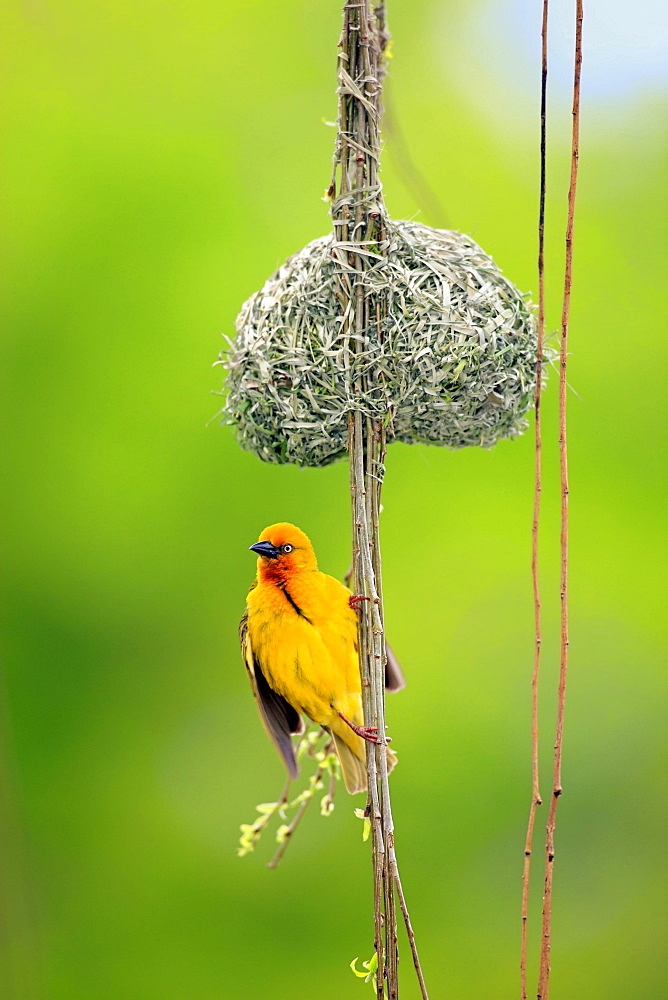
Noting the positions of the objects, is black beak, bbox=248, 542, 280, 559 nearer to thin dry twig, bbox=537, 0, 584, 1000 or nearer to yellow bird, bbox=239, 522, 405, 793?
yellow bird, bbox=239, 522, 405, 793

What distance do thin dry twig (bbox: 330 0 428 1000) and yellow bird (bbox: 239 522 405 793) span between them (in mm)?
391

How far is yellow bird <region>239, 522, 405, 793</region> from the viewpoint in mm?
1760

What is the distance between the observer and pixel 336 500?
3.74m

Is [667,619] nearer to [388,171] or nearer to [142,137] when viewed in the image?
[388,171]

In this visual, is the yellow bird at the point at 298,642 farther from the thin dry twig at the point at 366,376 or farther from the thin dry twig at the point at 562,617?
the thin dry twig at the point at 562,617

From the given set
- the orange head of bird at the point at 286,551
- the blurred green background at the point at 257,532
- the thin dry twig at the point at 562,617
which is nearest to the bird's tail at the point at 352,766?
the orange head of bird at the point at 286,551

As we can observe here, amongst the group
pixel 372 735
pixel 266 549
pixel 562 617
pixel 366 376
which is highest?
pixel 366 376

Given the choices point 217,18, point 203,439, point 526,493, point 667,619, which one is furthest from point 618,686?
point 217,18

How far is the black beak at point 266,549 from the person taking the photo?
1706mm

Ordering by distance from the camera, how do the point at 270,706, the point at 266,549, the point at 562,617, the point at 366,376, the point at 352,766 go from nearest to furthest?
the point at 562,617, the point at 366,376, the point at 266,549, the point at 270,706, the point at 352,766

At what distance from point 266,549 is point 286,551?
0.06 metres

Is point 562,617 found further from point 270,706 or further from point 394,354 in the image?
point 270,706

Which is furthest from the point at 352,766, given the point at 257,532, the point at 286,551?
the point at 257,532

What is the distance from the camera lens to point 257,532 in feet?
12.0
